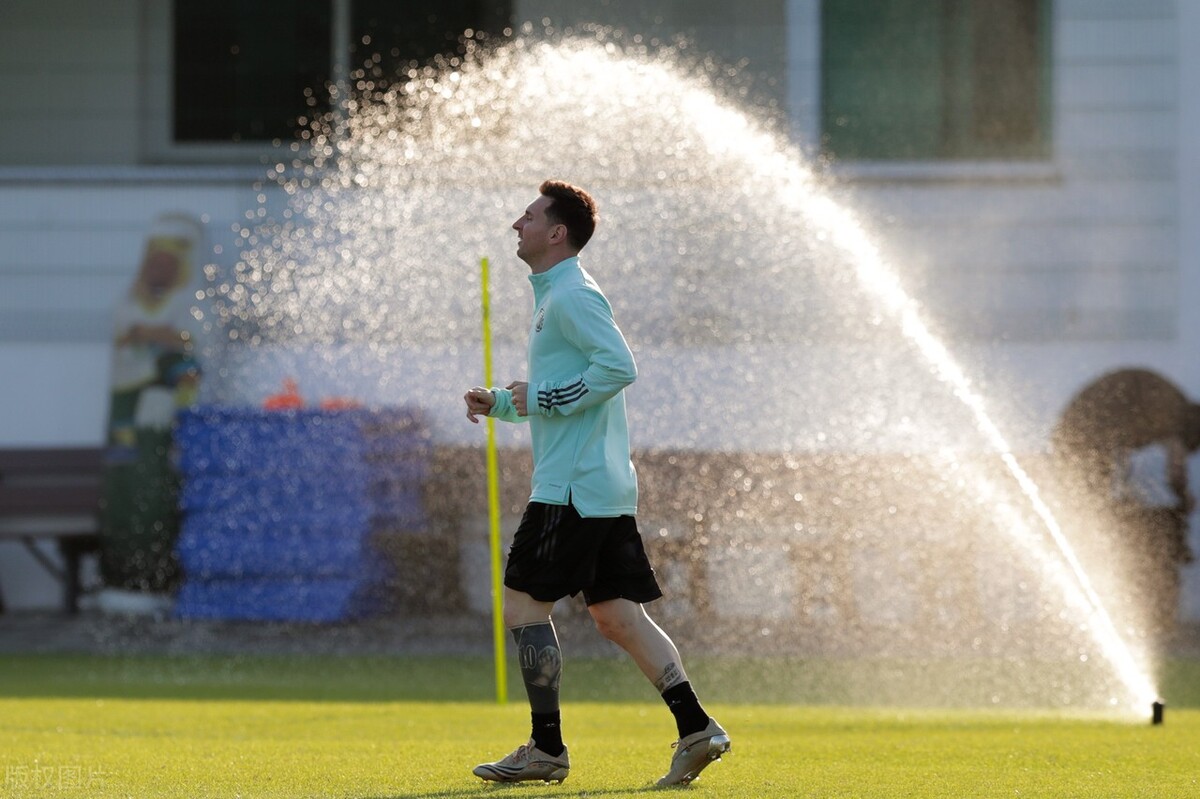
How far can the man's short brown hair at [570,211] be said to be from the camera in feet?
17.8

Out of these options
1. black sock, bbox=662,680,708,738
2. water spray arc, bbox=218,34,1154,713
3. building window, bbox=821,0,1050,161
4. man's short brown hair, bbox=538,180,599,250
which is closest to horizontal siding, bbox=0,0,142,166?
water spray arc, bbox=218,34,1154,713

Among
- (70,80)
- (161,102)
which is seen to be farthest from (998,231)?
(70,80)

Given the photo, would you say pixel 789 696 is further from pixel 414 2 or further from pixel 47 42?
pixel 47 42

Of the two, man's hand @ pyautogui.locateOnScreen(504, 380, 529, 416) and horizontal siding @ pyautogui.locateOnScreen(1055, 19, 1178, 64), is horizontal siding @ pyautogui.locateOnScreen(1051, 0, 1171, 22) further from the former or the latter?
man's hand @ pyautogui.locateOnScreen(504, 380, 529, 416)

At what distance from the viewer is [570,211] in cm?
544

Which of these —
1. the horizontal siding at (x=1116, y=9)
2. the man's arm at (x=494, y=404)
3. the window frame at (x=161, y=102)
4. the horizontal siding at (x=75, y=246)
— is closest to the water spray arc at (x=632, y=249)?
the horizontal siding at (x=75, y=246)

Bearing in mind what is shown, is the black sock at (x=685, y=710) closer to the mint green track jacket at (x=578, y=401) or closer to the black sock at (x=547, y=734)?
the black sock at (x=547, y=734)

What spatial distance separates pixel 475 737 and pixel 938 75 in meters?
8.94

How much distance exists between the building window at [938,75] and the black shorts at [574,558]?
31.1 feet

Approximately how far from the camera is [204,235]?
14195 millimetres

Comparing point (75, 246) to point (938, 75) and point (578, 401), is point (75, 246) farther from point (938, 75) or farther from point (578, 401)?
point (578, 401)

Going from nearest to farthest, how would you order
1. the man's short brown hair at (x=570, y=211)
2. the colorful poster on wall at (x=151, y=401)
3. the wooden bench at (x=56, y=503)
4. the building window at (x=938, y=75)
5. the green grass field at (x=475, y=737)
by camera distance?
1. the green grass field at (x=475, y=737)
2. the man's short brown hair at (x=570, y=211)
3. the colorful poster on wall at (x=151, y=401)
4. the wooden bench at (x=56, y=503)
5. the building window at (x=938, y=75)

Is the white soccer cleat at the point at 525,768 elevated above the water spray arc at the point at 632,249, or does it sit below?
below

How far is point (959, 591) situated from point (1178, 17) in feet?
16.0
